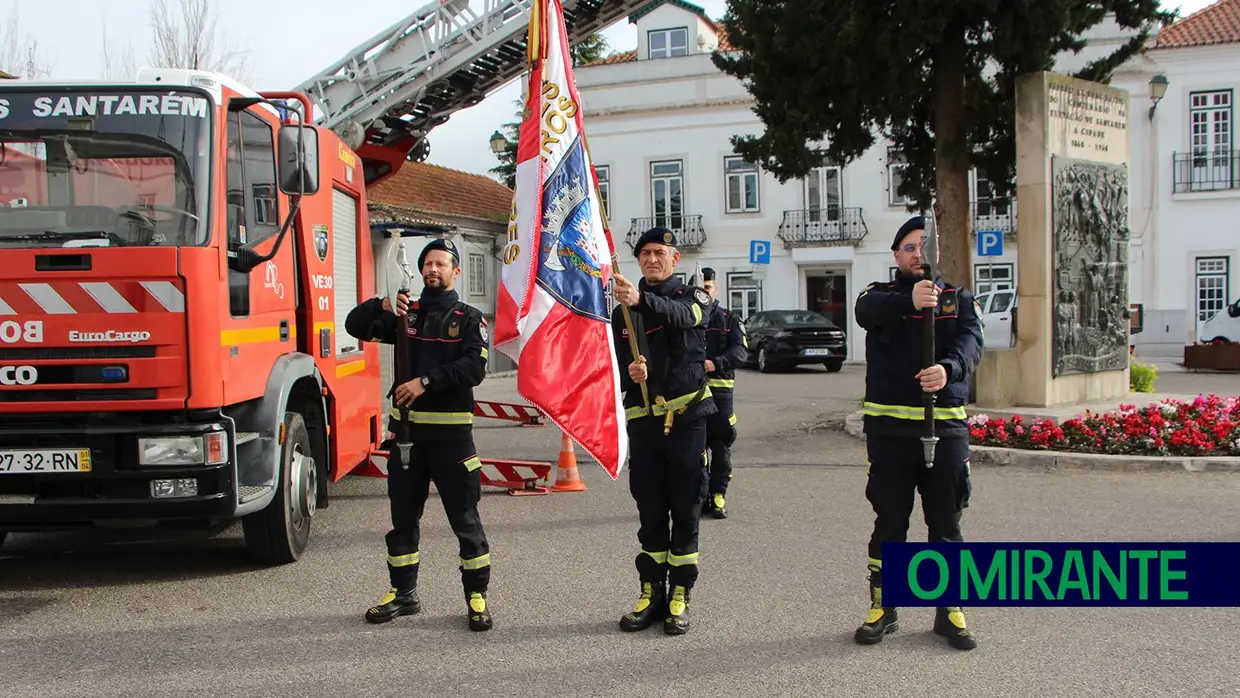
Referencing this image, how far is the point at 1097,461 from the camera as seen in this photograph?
947 cm

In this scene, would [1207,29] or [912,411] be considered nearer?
[912,411]

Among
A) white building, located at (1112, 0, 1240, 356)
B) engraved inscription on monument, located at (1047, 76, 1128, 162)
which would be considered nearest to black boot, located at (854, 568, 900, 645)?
engraved inscription on monument, located at (1047, 76, 1128, 162)

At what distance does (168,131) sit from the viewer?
218 inches

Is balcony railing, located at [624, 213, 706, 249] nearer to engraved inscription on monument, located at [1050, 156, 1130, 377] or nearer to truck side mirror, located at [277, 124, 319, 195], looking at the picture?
engraved inscription on monument, located at [1050, 156, 1130, 377]

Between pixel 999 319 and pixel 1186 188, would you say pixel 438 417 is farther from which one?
pixel 1186 188

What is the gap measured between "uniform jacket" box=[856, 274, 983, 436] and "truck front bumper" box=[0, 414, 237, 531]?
11.4 feet

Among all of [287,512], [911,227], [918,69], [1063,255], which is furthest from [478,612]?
[918,69]

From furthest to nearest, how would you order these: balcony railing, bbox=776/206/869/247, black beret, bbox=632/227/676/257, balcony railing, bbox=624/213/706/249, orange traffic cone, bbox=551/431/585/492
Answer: balcony railing, bbox=624/213/706/249
balcony railing, bbox=776/206/869/247
orange traffic cone, bbox=551/431/585/492
black beret, bbox=632/227/676/257

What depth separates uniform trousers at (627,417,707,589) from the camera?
503cm

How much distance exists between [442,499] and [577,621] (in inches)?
37.0

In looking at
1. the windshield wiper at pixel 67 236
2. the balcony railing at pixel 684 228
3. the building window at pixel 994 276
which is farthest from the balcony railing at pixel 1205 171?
the windshield wiper at pixel 67 236

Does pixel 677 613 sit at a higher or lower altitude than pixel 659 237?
lower

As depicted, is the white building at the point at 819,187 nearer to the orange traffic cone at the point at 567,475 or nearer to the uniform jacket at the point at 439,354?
the orange traffic cone at the point at 567,475

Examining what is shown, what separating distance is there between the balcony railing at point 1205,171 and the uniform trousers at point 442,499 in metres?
27.7
